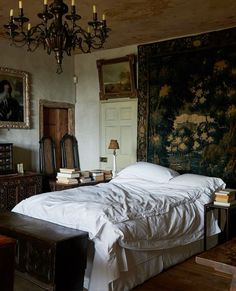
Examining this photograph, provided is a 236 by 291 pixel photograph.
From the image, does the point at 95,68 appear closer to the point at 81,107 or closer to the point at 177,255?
the point at 81,107

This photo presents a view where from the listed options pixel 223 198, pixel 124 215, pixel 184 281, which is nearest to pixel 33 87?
pixel 124 215

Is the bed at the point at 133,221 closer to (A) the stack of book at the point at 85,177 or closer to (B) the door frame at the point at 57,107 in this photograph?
(A) the stack of book at the point at 85,177

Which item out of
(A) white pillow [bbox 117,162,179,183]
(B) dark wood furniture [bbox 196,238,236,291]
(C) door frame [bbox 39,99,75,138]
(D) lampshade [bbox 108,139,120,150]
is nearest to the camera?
(B) dark wood furniture [bbox 196,238,236,291]

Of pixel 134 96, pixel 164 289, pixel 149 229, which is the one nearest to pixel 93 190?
pixel 149 229

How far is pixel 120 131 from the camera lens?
5.72 m

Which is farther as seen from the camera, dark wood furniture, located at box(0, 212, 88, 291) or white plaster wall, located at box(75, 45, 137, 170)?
white plaster wall, located at box(75, 45, 137, 170)

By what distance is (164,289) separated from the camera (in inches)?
120

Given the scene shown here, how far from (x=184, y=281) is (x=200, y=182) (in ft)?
4.34

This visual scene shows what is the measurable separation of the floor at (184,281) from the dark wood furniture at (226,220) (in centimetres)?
48

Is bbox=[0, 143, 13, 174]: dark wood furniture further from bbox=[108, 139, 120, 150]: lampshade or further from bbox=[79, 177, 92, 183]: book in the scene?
bbox=[108, 139, 120, 150]: lampshade

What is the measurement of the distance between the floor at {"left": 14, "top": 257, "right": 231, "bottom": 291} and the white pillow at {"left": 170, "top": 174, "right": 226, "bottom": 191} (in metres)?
1.00

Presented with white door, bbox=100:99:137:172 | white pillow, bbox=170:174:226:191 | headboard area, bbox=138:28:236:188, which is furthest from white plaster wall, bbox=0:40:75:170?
white pillow, bbox=170:174:226:191

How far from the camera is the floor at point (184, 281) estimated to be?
3050 millimetres

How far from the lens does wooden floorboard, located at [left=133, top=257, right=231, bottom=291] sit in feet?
10.1
